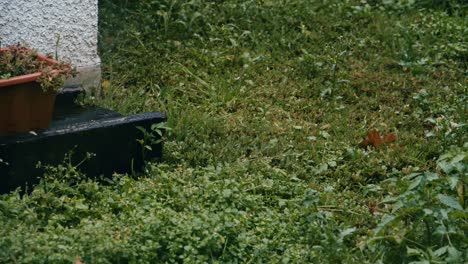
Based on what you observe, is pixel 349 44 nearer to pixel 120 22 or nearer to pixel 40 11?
pixel 120 22

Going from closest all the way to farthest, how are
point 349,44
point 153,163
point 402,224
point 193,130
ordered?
point 402,224, point 153,163, point 193,130, point 349,44

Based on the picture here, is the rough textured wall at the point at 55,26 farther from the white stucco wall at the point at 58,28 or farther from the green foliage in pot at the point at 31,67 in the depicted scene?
the green foliage in pot at the point at 31,67

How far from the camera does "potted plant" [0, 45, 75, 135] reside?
15.1 ft

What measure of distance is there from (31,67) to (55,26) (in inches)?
39.4

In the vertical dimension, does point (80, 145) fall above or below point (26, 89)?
below

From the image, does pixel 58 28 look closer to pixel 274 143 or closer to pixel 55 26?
pixel 55 26

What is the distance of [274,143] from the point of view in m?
5.45

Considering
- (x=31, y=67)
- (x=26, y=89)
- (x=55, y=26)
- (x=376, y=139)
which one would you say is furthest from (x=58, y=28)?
(x=376, y=139)

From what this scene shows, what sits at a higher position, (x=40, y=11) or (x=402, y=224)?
(x=40, y=11)

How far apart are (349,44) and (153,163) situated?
240 centimetres

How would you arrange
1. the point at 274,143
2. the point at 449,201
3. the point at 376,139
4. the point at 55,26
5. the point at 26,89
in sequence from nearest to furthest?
1. the point at 449,201
2. the point at 26,89
3. the point at 274,143
4. the point at 376,139
5. the point at 55,26

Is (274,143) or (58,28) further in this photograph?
(58,28)

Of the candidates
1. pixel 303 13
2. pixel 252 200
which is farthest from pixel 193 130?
pixel 303 13

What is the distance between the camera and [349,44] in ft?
22.5
